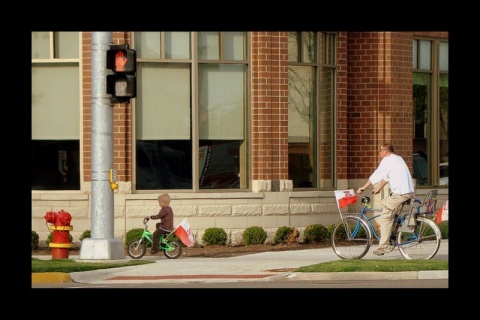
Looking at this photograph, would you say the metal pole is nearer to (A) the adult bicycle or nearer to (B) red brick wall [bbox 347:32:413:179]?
(A) the adult bicycle

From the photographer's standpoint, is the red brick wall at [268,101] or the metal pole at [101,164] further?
the red brick wall at [268,101]

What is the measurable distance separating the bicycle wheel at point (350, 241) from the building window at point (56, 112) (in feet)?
A: 18.9

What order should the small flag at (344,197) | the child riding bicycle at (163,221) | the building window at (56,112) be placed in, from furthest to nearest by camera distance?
the building window at (56,112) → the child riding bicycle at (163,221) → the small flag at (344,197)

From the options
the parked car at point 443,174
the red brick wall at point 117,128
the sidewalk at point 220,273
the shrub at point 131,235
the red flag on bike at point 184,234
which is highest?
the red brick wall at point 117,128

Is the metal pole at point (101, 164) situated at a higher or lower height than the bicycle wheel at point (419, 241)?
higher

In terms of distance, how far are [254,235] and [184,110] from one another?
2688 millimetres

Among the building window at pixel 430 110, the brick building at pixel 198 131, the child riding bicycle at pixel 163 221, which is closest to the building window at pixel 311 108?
the brick building at pixel 198 131

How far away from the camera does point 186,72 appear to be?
22.3m

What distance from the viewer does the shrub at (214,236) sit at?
2212 centimetres

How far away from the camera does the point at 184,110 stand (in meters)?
22.2

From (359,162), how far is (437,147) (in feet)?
7.66

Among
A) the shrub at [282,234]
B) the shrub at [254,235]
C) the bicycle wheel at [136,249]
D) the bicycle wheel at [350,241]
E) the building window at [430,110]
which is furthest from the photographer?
the building window at [430,110]

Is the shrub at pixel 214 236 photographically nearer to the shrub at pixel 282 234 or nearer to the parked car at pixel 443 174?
the shrub at pixel 282 234

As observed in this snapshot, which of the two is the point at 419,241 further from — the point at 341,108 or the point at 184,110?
the point at 341,108
